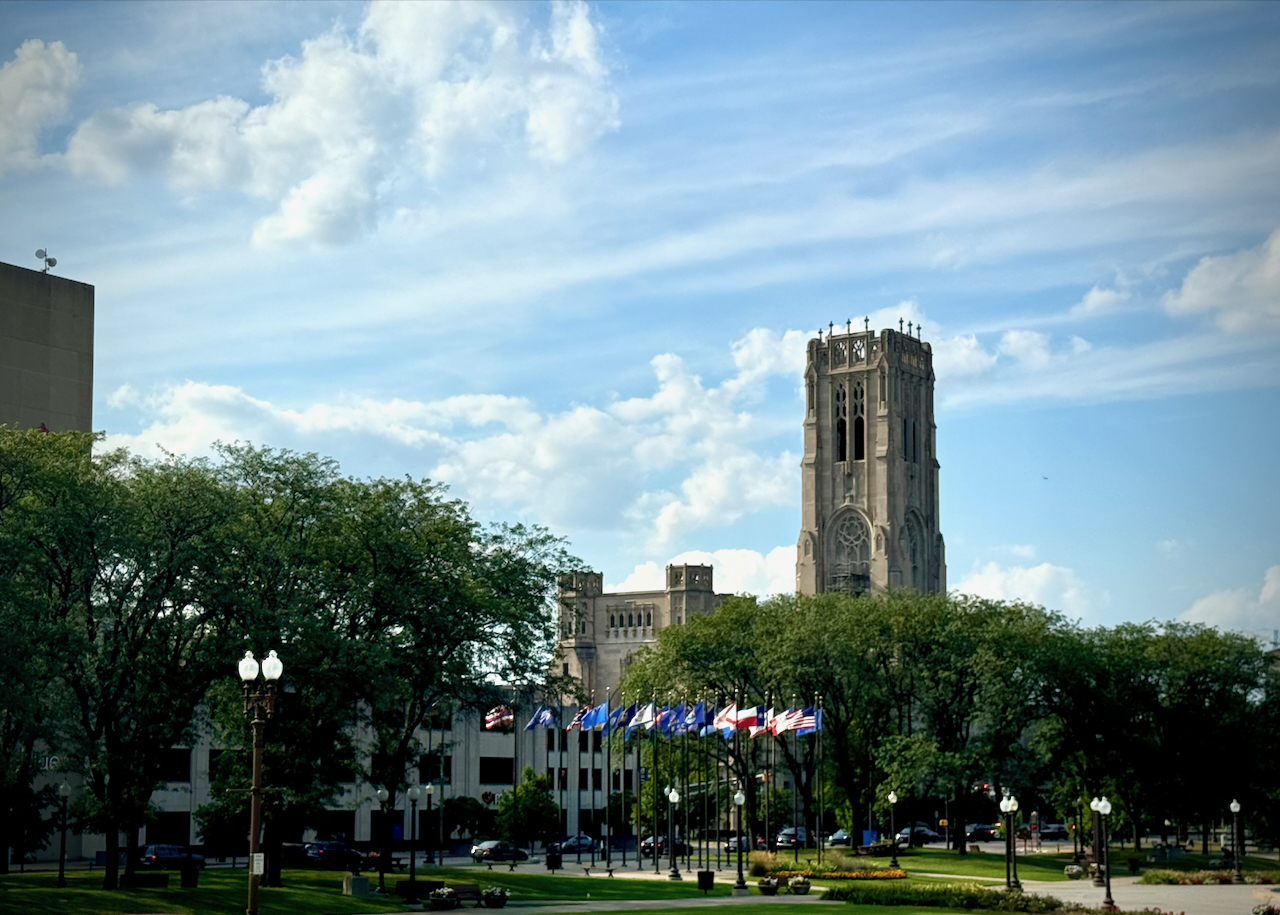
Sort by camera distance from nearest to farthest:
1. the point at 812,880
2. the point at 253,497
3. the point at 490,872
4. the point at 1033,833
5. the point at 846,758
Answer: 1. the point at 253,497
2. the point at 812,880
3. the point at 490,872
4. the point at 846,758
5. the point at 1033,833

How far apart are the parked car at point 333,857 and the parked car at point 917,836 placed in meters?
34.9

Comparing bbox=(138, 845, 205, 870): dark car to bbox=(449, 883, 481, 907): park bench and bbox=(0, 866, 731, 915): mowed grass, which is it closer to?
bbox=(0, 866, 731, 915): mowed grass

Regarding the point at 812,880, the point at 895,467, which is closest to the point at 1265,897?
the point at 812,880

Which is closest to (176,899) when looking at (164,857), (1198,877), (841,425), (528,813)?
(164,857)

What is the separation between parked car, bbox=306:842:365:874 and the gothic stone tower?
10111 centimetres

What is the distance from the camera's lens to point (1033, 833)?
12812 centimetres

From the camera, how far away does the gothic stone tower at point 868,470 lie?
7037 inches

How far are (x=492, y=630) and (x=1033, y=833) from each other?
77.9 metres

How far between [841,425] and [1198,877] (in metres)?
116

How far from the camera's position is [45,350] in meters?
91.7

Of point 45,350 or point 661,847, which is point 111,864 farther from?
point 661,847

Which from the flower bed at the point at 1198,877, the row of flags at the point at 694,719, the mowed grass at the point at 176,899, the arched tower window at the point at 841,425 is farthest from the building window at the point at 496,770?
the arched tower window at the point at 841,425

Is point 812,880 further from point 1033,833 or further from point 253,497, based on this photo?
point 1033,833

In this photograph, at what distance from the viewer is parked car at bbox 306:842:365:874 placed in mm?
78875
